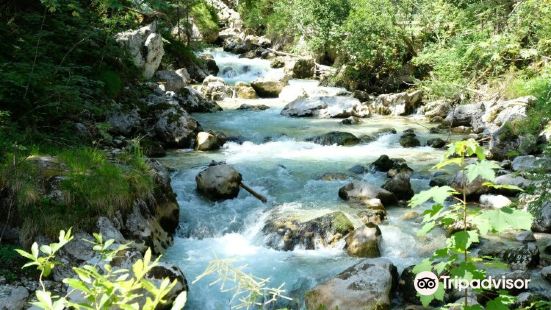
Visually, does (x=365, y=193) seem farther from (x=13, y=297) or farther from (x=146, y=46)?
(x=146, y=46)

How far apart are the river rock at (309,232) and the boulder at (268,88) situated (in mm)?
14426

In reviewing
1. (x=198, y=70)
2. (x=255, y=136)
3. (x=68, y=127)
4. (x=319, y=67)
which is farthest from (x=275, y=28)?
(x=68, y=127)

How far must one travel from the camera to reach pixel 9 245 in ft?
16.1

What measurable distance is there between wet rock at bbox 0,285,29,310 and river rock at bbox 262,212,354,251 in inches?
142

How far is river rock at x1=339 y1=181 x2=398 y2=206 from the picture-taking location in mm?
8734

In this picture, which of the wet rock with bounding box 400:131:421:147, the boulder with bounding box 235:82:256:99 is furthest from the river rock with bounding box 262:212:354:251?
the boulder with bounding box 235:82:256:99

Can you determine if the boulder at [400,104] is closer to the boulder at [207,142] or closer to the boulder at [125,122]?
the boulder at [207,142]

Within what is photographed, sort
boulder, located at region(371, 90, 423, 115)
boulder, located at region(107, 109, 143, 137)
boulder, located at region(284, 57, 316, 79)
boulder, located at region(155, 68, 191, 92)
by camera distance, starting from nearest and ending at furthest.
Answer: boulder, located at region(107, 109, 143, 137), boulder, located at region(155, 68, 191, 92), boulder, located at region(371, 90, 423, 115), boulder, located at region(284, 57, 316, 79)

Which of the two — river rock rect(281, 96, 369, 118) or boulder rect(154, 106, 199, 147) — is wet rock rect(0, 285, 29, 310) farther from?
river rock rect(281, 96, 369, 118)

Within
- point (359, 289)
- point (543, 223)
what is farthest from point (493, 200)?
point (359, 289)

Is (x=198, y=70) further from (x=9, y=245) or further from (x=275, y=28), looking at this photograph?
(x=9, y=245)

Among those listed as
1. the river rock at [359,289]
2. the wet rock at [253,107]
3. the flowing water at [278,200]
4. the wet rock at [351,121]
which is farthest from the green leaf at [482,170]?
the wet rock at [253,107]

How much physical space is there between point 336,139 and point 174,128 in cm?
463

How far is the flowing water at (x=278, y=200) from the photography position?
6387 mm
